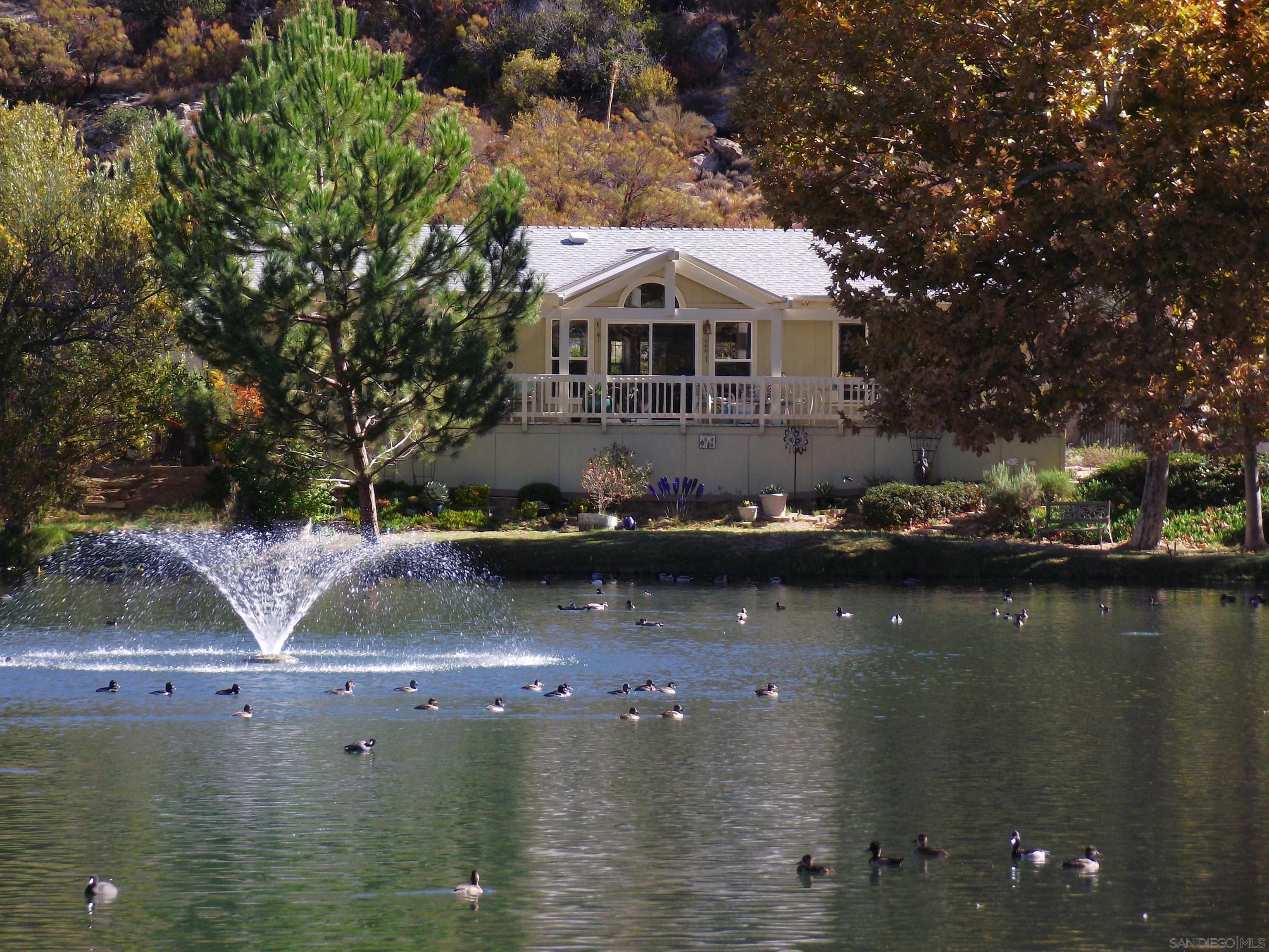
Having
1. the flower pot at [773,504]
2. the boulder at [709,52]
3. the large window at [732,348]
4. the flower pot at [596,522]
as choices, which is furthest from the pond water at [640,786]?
the boulder at [709,52]

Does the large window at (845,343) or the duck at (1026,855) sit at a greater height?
the large window at (845,343)

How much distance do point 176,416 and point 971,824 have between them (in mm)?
20862

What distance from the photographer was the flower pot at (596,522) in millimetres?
29078

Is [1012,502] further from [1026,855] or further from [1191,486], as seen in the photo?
[1026,855]

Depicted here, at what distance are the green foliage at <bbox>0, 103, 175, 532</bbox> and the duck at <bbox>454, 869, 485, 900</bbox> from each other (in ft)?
60.4

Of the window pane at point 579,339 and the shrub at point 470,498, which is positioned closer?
the shrub at point 470,498

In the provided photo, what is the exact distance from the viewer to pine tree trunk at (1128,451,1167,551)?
26953mm

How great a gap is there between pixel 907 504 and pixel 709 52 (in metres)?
50.2

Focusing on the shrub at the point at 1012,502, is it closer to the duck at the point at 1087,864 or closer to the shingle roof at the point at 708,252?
the shingle roof at the point at 708,252

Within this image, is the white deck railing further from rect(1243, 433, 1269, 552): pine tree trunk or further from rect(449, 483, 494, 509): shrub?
rect(1243, 433, 1269, 552): pine tree trunk

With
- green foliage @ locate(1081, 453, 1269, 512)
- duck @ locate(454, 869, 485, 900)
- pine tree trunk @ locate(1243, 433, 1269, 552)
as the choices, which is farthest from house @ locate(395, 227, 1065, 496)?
duck @ locate(454, 869, 485, 900)

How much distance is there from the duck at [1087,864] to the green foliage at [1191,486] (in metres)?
21.3

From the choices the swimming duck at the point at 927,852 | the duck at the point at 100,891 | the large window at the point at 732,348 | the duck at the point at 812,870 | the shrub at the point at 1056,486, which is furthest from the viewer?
the large window at the point at 732,348

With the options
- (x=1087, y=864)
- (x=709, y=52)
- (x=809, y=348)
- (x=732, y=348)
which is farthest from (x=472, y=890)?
(x=709, y=52)
